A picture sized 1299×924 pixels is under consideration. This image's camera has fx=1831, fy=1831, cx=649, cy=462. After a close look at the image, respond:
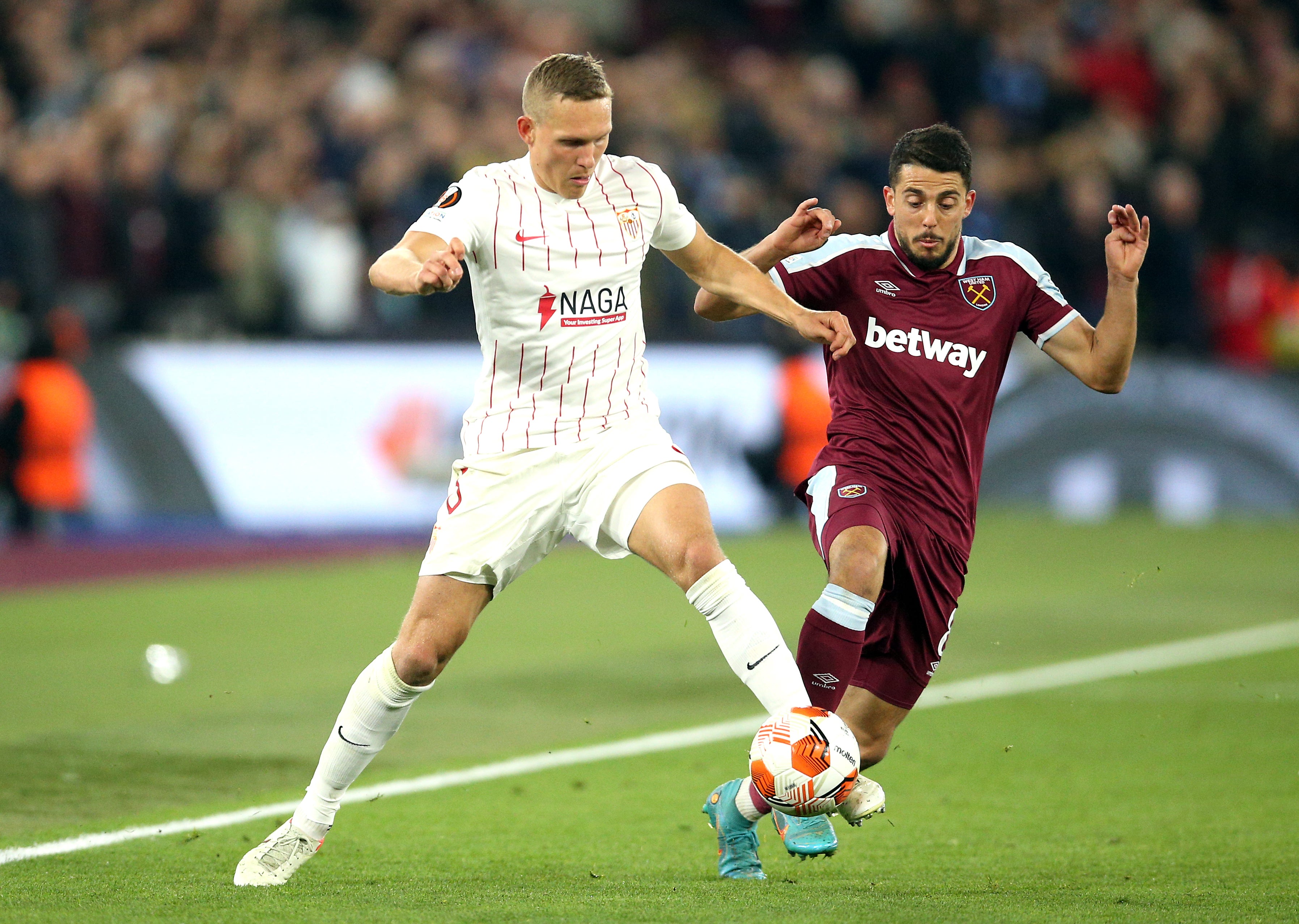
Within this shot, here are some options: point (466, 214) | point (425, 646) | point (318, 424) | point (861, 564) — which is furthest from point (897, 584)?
point (318, 424)

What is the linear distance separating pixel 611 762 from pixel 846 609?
2429 millimetres

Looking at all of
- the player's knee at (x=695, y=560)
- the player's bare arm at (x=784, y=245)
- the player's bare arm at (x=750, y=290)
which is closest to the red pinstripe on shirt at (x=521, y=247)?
the player's bare arm at (x=750, y=290)

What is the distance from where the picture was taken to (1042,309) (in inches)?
234

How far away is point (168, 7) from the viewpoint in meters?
→ 17.7

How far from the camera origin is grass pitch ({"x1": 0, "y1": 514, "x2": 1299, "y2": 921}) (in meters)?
5.19

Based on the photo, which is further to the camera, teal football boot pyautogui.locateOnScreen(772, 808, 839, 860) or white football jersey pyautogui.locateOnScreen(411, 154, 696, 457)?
white football jersey pyautogui.locateOnScreen(411, 154, 696, 457)

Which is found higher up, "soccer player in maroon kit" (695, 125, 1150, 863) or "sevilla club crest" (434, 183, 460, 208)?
"sevilla club crest" (434, 183, 460, 208)

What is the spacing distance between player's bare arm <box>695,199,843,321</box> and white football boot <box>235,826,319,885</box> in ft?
6.60

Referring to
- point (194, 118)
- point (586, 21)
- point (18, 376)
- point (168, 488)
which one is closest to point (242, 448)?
point (168, 488)

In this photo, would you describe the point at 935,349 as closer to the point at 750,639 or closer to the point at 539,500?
the point at 750,639

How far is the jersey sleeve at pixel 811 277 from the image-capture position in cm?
598

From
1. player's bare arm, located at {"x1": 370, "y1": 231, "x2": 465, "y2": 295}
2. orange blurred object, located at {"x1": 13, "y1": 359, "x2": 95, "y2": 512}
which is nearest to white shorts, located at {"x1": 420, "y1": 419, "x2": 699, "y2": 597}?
player's bare arm, located at {"x1": 370, "y1": 231, "x2": 465, "y2": 295}

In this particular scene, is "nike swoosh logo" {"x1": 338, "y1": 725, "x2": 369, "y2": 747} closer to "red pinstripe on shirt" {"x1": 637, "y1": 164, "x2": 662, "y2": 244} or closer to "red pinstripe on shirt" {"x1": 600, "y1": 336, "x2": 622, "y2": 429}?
"red pinstripe on shirt" {"x1": 600, "y1": 336, "x2": 622, "y2": 429}

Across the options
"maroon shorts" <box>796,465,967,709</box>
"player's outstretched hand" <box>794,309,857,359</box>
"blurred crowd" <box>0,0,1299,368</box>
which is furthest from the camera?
"blurred crowd" <box>0,0,1299,368</box>
